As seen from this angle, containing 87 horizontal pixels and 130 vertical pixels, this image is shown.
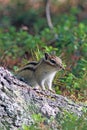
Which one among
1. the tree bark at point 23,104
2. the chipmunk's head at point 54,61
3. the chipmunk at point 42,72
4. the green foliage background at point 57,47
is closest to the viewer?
the tree bark at point 23,104

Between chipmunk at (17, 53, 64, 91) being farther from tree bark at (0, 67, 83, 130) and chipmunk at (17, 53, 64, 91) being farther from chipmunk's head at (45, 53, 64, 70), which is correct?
tree bark at (0, 67, 83, 130)

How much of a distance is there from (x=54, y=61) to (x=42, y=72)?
259mm

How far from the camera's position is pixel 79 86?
8703mm

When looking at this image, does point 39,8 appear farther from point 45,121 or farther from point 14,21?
point 45,121

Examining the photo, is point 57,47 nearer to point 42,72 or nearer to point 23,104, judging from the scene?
point 42,72

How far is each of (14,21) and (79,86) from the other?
29.6 ft

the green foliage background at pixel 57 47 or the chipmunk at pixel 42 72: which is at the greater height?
the green foliage background at pixel 57 47

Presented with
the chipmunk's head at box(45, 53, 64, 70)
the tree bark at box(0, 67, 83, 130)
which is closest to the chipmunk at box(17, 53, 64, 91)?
the chipmunk's head at box(45, 53, 64, 70)

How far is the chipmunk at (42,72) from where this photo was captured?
26.9ft

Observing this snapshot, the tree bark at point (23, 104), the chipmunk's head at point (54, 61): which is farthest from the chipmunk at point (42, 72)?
the tree bark at point (23, 104)

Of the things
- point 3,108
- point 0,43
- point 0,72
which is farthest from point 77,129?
point 0,43

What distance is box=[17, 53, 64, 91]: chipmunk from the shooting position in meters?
8.20

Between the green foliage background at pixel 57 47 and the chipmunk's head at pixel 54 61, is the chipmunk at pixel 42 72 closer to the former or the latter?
the chipmunk's head at pixel 54 61

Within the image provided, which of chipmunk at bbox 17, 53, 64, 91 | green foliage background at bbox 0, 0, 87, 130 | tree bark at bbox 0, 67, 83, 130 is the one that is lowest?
tree bark at bbox 0, 67, 83, 130
